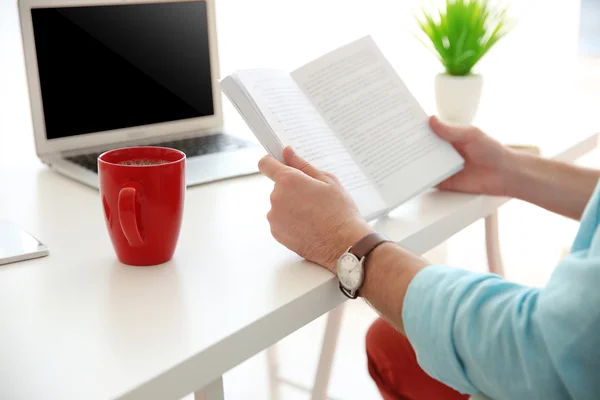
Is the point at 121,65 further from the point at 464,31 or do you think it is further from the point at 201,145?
the point at 464,31

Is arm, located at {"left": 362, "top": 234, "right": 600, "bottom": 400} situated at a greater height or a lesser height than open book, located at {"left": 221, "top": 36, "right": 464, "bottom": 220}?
lesser

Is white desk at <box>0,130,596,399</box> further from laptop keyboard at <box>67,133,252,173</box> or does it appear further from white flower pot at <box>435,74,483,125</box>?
white flower pot at <box>435,74,483,125</box>

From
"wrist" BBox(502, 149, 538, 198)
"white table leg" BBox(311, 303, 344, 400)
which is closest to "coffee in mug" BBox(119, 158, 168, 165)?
"wrist" BBox(502, 149, 538, 198)

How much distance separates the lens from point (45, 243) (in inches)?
30.2

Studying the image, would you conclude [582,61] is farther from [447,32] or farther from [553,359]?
[553,359]

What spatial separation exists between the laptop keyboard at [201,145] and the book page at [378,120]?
28 centimetres

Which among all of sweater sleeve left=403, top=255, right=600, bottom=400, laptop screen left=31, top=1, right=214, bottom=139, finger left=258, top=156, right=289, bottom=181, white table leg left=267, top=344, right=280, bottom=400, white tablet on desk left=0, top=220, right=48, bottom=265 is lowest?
white table leg left=267, top=344, right=280, bottom=400

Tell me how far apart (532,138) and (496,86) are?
0.88 meters

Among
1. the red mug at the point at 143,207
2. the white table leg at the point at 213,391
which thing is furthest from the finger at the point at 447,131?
the white table leg at the point at 213,391

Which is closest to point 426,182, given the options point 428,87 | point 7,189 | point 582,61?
point 7,189

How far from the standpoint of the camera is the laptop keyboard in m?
1.05

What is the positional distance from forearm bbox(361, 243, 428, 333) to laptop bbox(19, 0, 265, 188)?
1.21 feet

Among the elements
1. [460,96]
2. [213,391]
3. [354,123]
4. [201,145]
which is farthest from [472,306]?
[460,96]

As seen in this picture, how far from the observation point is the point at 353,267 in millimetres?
670
